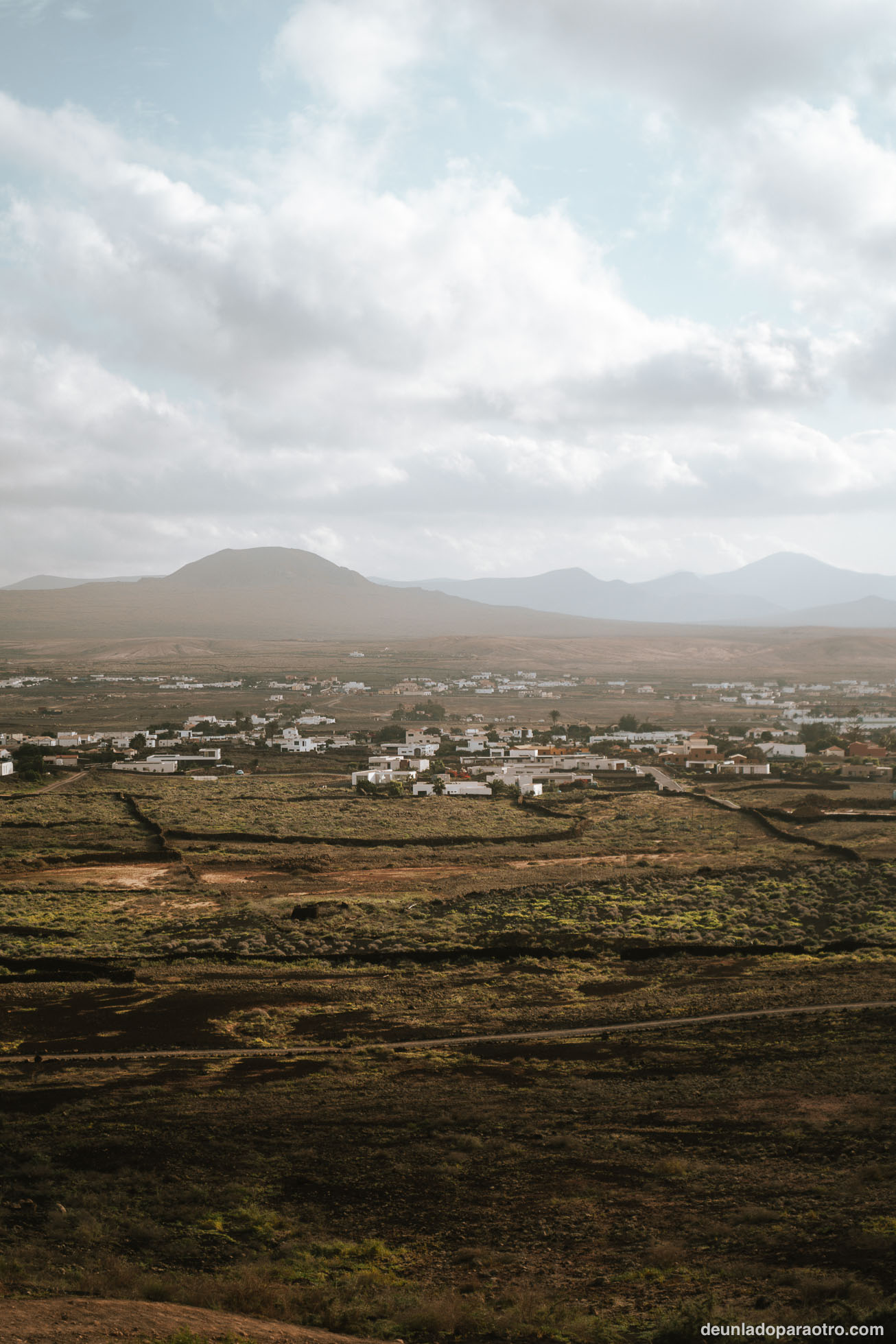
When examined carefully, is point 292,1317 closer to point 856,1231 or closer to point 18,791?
point 856,1231

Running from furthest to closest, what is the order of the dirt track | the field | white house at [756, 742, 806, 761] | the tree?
white house at [756, 742, 806, 761] < the tree < the field < the dirt track

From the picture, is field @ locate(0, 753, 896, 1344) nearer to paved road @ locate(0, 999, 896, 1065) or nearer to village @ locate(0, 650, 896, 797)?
paved road @ locate(0, 999, 896, 1065)

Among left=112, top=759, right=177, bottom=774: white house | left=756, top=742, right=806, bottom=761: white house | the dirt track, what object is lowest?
left=112, top=759, right=177, bottom=774: white house

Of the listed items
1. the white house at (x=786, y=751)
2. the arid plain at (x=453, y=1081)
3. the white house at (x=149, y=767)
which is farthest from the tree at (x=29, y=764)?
the white house at (x=786, y=751)

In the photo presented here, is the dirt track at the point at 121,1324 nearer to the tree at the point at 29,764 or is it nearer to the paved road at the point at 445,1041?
the paved road at the point at 445,1041

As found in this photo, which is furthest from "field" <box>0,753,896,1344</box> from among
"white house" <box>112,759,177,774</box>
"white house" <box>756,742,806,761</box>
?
"white house" <box>756,742,806,761</box>

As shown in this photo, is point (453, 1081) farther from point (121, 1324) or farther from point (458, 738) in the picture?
point (458, 738)

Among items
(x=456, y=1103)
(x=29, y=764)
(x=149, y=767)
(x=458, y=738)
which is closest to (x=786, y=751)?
(x=458, y=738)
